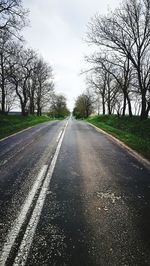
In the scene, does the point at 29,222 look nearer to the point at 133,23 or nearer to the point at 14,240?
the point at 14,240

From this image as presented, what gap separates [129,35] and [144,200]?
20.7 meters

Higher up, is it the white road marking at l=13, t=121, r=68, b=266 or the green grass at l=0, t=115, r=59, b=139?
the green grass at l=0, t=115, r=59, b=139

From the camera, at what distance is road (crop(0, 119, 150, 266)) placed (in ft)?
9.48

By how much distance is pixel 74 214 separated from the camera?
157 inches

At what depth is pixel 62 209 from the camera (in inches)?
165

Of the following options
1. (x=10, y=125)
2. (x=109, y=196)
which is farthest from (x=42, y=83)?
(x=109, y=196)

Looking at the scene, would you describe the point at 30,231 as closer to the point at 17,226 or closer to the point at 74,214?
the point at 17,226

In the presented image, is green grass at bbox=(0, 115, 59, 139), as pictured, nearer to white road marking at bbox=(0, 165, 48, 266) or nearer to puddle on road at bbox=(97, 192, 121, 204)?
white road marking at bbox=(0, 165, 48, 266)

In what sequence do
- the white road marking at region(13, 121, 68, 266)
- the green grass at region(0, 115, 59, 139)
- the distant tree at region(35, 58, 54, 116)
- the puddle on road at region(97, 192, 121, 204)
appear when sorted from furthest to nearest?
the distant tree at region(35, 58, 54, 116) → the green grass at region(0, 115, 59, 139) → the puddle on road at region(97, 192, 121, 204) → the white road marking at region(13, 121, 68, 266)

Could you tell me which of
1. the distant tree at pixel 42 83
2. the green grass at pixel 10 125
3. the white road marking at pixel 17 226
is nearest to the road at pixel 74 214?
the white road marking at pixel 17 226

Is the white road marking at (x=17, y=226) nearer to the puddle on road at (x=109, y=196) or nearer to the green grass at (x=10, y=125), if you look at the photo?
the puddle on road at (x=109, y=196)

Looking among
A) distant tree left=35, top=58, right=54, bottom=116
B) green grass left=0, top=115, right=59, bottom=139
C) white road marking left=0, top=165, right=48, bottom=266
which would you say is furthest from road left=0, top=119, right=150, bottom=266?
distant tree left=35, top=58, right=54, bottom=116

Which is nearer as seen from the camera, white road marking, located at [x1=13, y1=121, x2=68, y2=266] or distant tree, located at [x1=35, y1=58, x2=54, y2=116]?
white road marking, located at [x1=13, y1=121, x2=68, y2=266]

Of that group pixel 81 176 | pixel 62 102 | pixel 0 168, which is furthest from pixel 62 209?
pixel 62 102
